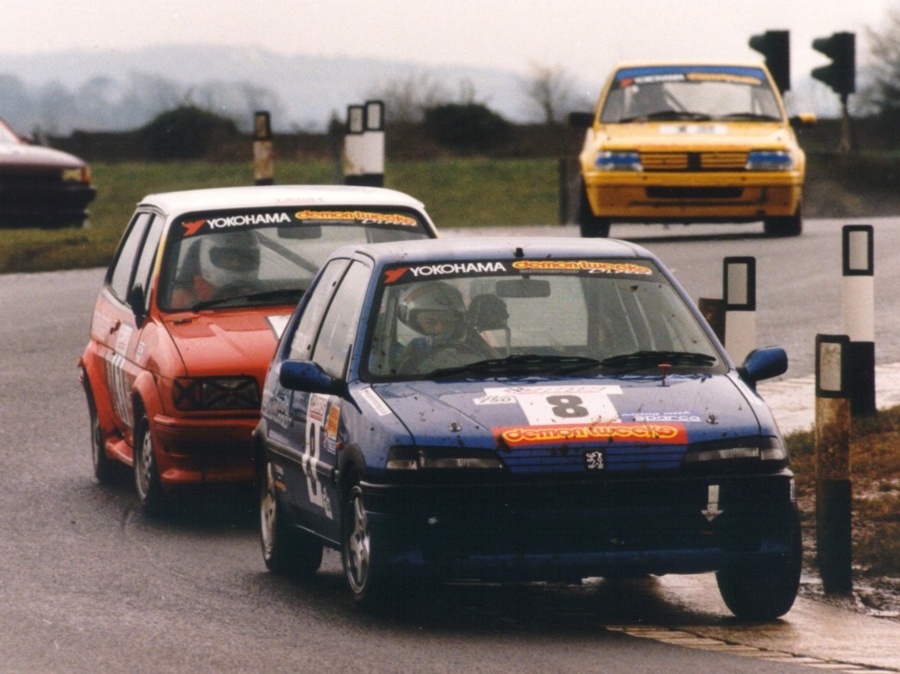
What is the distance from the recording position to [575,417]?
7.80 metres

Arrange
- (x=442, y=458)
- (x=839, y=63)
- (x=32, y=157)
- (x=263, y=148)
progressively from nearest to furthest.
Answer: (x=442, y=458), (x=839, y=63), (x=263, y=148), (x=32, y=157)

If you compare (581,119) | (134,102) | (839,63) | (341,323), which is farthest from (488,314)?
(134,102)

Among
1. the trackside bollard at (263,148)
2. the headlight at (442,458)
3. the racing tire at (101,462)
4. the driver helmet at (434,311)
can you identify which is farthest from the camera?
the trackside bollard at (263,148)

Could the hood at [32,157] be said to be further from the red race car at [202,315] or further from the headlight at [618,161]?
the red race car at [202,315]

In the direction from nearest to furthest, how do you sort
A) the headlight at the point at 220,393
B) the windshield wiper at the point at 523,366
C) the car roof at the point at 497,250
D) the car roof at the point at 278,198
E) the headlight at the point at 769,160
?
the windshield wiper at the point at 523,366 < the car roof at the point at 497,250 < the headlight at the point at 220,393 < the car roof at the point at 278,198 < the headlight at the point at 769,160

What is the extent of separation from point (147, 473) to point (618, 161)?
484 inches

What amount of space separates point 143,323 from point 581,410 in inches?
160

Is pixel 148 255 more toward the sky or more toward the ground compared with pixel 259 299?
more toward the sky

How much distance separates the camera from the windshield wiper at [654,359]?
8406mm

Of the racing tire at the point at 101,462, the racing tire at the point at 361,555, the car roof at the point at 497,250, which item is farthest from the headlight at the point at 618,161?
the racing tire at the point at 361,555

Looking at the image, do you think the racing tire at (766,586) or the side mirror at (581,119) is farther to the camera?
the side mirror at (581,119)

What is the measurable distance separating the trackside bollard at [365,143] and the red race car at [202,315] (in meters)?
9.93

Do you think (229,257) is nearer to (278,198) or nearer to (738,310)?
(278,198)

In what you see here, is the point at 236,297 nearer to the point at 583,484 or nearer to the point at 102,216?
the point at 583,484
